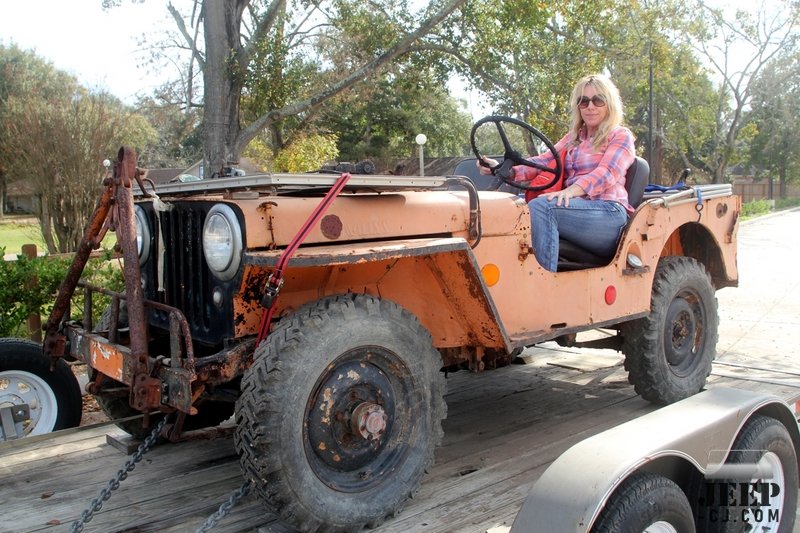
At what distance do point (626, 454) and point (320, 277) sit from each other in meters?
1.52

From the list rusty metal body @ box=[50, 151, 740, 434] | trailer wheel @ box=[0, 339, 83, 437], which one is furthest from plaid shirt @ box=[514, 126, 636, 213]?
trailer wheel @ box=[0, 339, 83, 437]

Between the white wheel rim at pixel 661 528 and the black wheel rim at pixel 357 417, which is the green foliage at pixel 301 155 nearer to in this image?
the black wheel rim at pixel 357 417

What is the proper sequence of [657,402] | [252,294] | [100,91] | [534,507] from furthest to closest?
[100,91]
[657,402]
[252,294]
[534,507]

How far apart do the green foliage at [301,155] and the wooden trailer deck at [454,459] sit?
13.0 m

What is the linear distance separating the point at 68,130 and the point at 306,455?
1273 centimetres

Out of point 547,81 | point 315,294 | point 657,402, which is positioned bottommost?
point 657,402

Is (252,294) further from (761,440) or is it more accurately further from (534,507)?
(761,440)

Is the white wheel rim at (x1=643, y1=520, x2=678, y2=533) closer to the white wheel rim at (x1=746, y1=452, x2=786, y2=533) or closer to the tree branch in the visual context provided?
the white wheel rim at (x1=746, y1=452, x2=786, y2=533)

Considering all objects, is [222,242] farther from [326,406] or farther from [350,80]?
[350,80]

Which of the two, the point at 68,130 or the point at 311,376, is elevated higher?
the point at 68,130

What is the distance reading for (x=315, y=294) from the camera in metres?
3.20

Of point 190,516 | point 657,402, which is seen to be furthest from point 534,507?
point 657,402

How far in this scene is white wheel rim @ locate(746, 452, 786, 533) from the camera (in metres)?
2.79

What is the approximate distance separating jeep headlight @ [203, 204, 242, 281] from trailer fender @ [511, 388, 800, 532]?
142 cm
